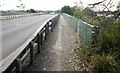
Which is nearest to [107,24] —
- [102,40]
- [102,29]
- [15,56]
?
[102,29]

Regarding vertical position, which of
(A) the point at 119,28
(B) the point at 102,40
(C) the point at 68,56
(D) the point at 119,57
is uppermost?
(A) the point at 119,28

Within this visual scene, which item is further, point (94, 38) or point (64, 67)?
point (94, 38)

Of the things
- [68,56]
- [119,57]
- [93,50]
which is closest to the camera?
[119,57]

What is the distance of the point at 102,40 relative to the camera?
20.9ft

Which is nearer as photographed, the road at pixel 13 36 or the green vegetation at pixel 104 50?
the green vegetation at pixel 104 50

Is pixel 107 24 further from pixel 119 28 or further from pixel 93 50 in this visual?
pixel 93 50

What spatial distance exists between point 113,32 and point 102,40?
560 millimetres

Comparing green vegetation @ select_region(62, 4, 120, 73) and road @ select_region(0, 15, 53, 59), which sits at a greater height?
green vegetation @ select_region(62, 4, 120, 73)

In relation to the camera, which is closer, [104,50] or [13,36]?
[104,50]

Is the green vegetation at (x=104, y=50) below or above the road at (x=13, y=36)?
above

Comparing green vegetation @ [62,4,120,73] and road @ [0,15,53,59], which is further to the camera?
road @ [0,15,53,59]

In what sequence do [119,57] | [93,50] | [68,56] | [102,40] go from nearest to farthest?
[119,57], [102,40], [93,50], [68,56]

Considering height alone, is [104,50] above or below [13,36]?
above

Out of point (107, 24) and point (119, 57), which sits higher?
point (107, 24)
